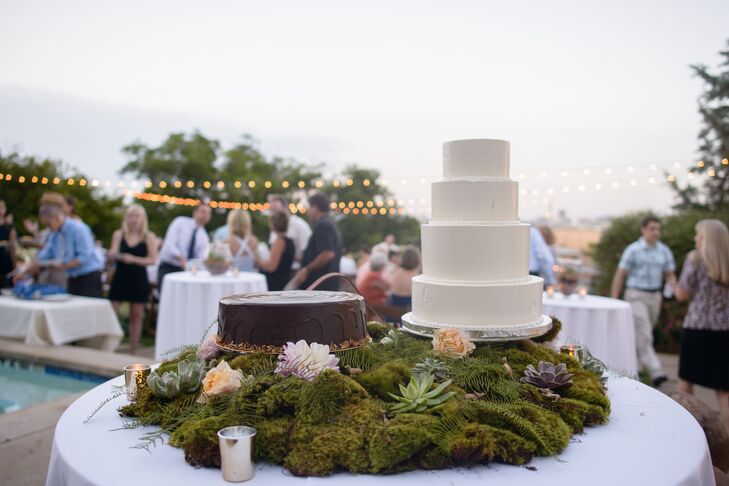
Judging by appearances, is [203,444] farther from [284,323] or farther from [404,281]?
[404,281]

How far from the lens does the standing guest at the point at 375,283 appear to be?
306 inches

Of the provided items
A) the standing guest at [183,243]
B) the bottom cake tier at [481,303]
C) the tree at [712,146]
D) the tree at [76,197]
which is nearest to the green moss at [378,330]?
the bottom cake tier at [481,303]

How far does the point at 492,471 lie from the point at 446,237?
1.13 m

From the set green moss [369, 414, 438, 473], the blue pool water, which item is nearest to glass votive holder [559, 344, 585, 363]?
green moss [369, 414, 438, 473]

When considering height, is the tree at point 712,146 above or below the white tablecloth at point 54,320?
above

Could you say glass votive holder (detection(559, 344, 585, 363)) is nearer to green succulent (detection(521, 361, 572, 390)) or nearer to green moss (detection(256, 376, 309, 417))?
green succulent (detection(521, 361, 572, 390))

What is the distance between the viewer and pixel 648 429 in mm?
1673

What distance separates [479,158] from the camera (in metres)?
2.34

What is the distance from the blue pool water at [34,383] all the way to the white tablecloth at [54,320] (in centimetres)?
37

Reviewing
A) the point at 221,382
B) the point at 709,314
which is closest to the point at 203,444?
the point at 221,382

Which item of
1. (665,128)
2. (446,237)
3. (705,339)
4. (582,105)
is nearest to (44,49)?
(582,105)

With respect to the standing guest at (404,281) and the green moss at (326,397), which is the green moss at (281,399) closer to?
the green moss at (326,397)

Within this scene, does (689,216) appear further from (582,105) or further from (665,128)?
(582,105)

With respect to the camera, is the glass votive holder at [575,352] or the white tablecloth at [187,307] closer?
the glass votive holder at [575,352]
